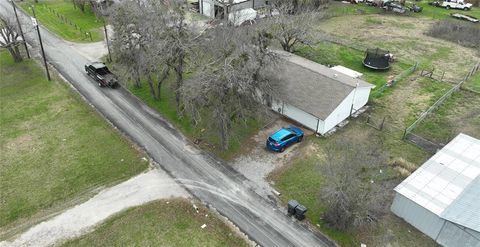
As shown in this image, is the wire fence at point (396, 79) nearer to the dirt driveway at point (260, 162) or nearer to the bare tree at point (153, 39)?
the dirt driveway at point (260, 162)

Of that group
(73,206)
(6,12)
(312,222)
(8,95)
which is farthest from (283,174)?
(6,12)

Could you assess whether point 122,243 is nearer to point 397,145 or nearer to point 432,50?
point 397,145

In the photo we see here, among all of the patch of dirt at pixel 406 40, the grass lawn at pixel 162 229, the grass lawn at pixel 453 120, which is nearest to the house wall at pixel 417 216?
the grass lawn at pixel 162 229

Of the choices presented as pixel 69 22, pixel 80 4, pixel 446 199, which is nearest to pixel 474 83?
pixel 446 199

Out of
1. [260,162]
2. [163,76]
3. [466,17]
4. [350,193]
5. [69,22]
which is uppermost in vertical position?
[163,76]

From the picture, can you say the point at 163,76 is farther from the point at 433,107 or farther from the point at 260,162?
the point at 433,107

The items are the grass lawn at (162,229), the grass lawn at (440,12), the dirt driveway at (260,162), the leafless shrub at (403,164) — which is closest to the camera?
the grass lawn at (162,229)

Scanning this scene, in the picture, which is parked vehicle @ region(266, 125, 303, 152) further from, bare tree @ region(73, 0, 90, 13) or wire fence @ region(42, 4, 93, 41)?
bare tree @ region(73, 0, 90, 13)
